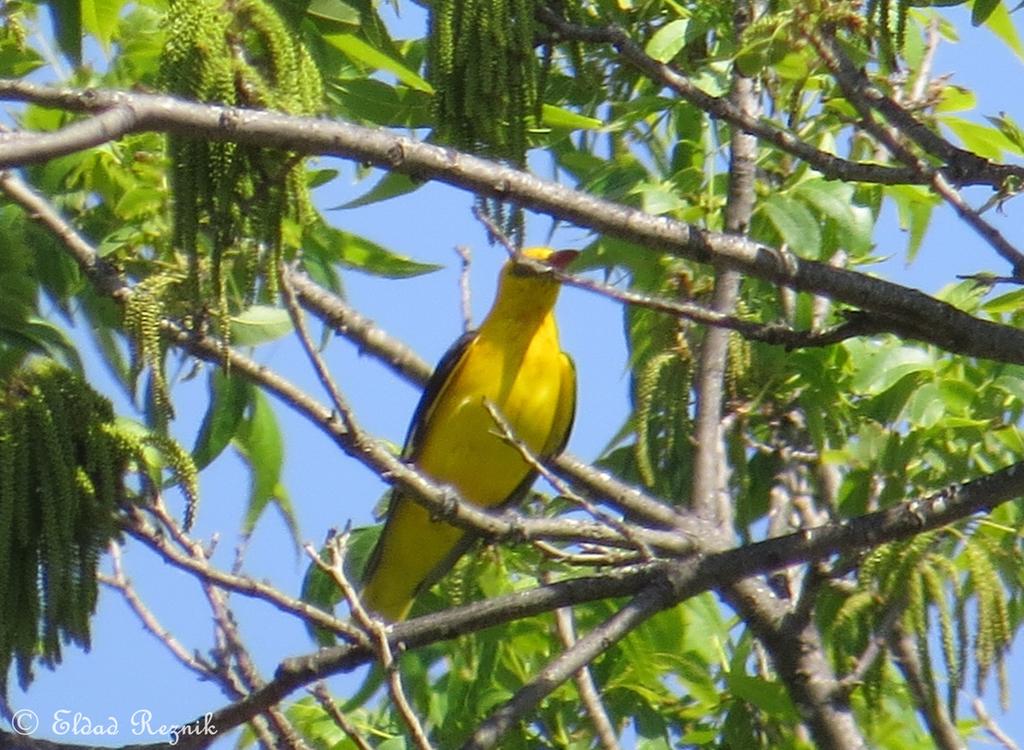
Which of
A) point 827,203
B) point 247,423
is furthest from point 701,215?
point 247,423

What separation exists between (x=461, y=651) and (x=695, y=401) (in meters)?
0.83

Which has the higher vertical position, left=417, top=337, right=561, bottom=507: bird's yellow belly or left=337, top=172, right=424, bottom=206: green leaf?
left=417, top=337, right=561, bottom=507: bird's yellow belly

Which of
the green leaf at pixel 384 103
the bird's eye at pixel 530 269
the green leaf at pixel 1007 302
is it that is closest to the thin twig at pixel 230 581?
the bird's eye at pixel 530 269

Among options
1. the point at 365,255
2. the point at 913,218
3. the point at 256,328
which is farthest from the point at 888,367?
the point at 256,328

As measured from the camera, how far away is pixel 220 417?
3596 millimetres

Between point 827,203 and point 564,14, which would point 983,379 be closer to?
point 827,203

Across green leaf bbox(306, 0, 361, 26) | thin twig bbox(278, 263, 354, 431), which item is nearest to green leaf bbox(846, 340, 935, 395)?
thin twig bbox(278, 263, 354, 431)

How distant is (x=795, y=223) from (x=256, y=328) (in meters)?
1.22

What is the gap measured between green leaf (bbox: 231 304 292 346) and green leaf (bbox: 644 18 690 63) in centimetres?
101

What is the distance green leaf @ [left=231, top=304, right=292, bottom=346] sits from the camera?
364 cm

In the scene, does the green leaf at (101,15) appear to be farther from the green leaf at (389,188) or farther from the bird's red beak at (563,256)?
the bird's red beak at (563,256)

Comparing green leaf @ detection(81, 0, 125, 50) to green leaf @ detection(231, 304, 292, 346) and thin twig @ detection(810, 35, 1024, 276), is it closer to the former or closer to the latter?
green leaf @ detection(231, 304, 292, 346)

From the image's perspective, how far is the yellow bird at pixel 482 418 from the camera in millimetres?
5453

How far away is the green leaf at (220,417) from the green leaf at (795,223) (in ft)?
4.03
